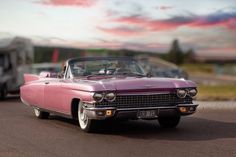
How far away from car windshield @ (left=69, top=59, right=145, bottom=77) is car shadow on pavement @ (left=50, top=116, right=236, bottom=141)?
1035 millimetres

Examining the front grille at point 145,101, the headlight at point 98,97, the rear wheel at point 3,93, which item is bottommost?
the rear wheel at point 3,93

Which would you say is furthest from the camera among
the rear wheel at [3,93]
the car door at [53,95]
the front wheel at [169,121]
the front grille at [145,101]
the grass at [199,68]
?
the grass at [199,68]

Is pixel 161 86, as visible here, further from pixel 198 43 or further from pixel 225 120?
pixel 198 43

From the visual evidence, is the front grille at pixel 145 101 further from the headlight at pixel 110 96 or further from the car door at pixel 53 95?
the car door at pixel 53 95

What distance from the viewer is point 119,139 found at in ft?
35.3

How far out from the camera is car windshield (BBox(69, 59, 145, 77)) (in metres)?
12.8

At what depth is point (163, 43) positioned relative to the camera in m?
33.8

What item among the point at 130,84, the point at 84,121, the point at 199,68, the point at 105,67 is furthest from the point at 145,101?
the point at 199,68

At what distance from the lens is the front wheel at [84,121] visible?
11406 mm

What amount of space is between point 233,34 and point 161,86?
2342 centimetres

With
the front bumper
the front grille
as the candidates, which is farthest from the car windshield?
the front bumper

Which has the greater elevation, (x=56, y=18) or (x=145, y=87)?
(x=56, y=18)

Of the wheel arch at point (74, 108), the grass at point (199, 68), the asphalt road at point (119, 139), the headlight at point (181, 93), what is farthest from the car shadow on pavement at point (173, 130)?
the grass at point (199, 68)

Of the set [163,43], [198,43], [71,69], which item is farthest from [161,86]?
[198,43]
